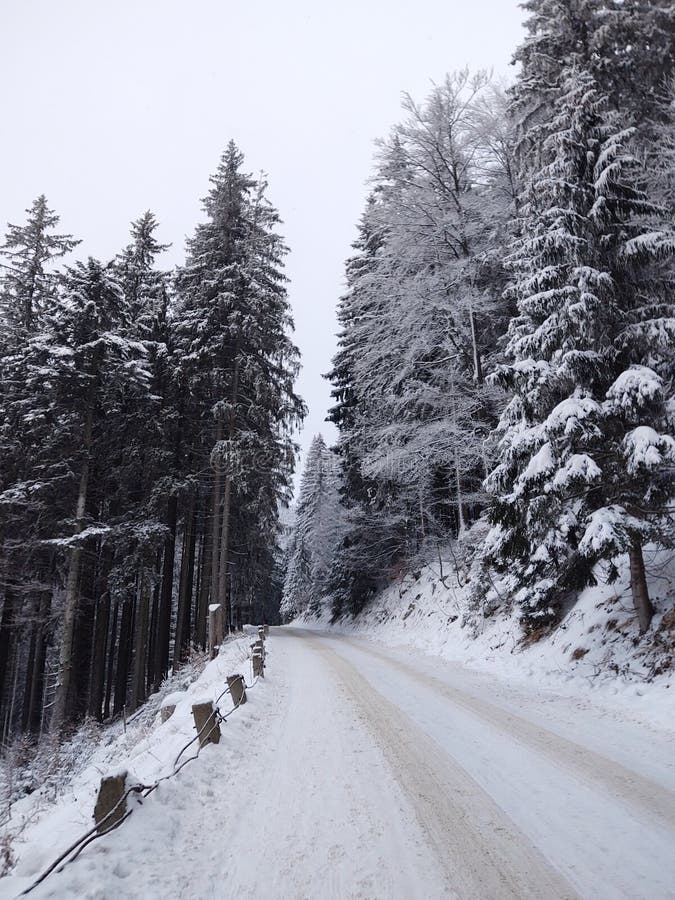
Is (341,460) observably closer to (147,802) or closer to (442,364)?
(442,364)

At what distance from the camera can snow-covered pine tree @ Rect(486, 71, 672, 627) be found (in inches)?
308

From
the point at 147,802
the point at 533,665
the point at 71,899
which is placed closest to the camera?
the point at 71,899

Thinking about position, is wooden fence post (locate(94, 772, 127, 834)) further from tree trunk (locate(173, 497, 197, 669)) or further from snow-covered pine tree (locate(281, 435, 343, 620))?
snow-covered pine tree (locate(281, 435, 343, 620))

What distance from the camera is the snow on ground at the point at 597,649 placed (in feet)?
22.4

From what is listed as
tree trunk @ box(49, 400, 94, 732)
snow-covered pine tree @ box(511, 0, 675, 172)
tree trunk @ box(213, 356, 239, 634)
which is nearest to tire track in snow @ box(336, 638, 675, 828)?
tree trunk @ box(213, 356, 239, 634)

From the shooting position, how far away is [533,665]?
31.6 feet

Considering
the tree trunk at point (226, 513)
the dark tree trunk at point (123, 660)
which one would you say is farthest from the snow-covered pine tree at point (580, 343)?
the dark tree trunk at point (123, 660)

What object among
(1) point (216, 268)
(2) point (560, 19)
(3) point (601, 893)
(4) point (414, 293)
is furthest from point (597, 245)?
(1) point (216, 268)

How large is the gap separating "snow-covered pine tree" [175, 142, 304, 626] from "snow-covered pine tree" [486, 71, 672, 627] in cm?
1063

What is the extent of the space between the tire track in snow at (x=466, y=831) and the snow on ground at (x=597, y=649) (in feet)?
10.5

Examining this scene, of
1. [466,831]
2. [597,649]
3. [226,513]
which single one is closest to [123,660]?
[226,513]

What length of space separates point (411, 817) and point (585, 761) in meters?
2.31

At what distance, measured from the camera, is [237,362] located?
59.2 feet

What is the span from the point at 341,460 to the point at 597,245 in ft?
67.1
